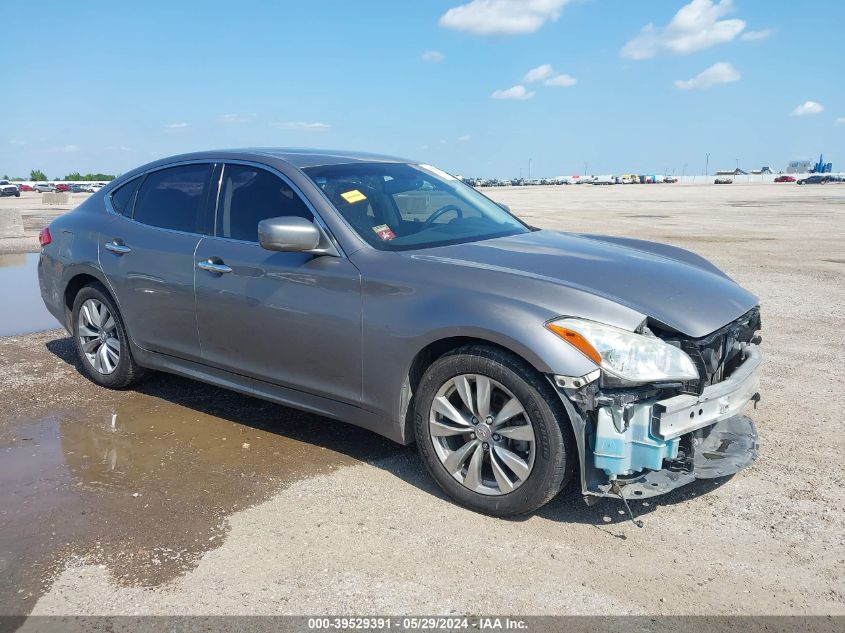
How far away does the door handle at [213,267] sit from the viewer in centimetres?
434

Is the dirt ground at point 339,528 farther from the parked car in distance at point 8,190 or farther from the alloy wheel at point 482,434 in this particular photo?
the parked car in distance at point 8,190

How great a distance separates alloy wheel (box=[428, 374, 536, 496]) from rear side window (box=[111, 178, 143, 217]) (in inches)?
118

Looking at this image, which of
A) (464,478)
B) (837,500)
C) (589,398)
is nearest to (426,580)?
(464,478)

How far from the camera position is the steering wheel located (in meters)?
4.35

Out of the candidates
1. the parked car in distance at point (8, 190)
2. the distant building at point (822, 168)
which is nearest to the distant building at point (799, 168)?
the distant building at point (822, 168)

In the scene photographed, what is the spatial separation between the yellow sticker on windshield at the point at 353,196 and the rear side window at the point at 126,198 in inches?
75.1

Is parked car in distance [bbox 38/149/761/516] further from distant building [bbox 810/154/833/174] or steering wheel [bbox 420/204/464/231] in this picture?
distant building [bbox 810/154/833/174]

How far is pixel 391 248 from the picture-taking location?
3926mm

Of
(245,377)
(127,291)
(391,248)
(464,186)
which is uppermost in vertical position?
(464,186)

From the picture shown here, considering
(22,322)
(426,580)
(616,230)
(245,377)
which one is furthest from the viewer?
(616,230)

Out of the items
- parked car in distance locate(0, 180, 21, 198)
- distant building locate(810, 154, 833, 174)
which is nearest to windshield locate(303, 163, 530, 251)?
parked car in distance locate(0, 180, 21, 198)

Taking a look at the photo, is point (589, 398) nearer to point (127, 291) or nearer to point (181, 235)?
point (181, 235)

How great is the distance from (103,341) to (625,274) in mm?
3822

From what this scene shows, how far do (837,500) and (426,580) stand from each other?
7.04ft
